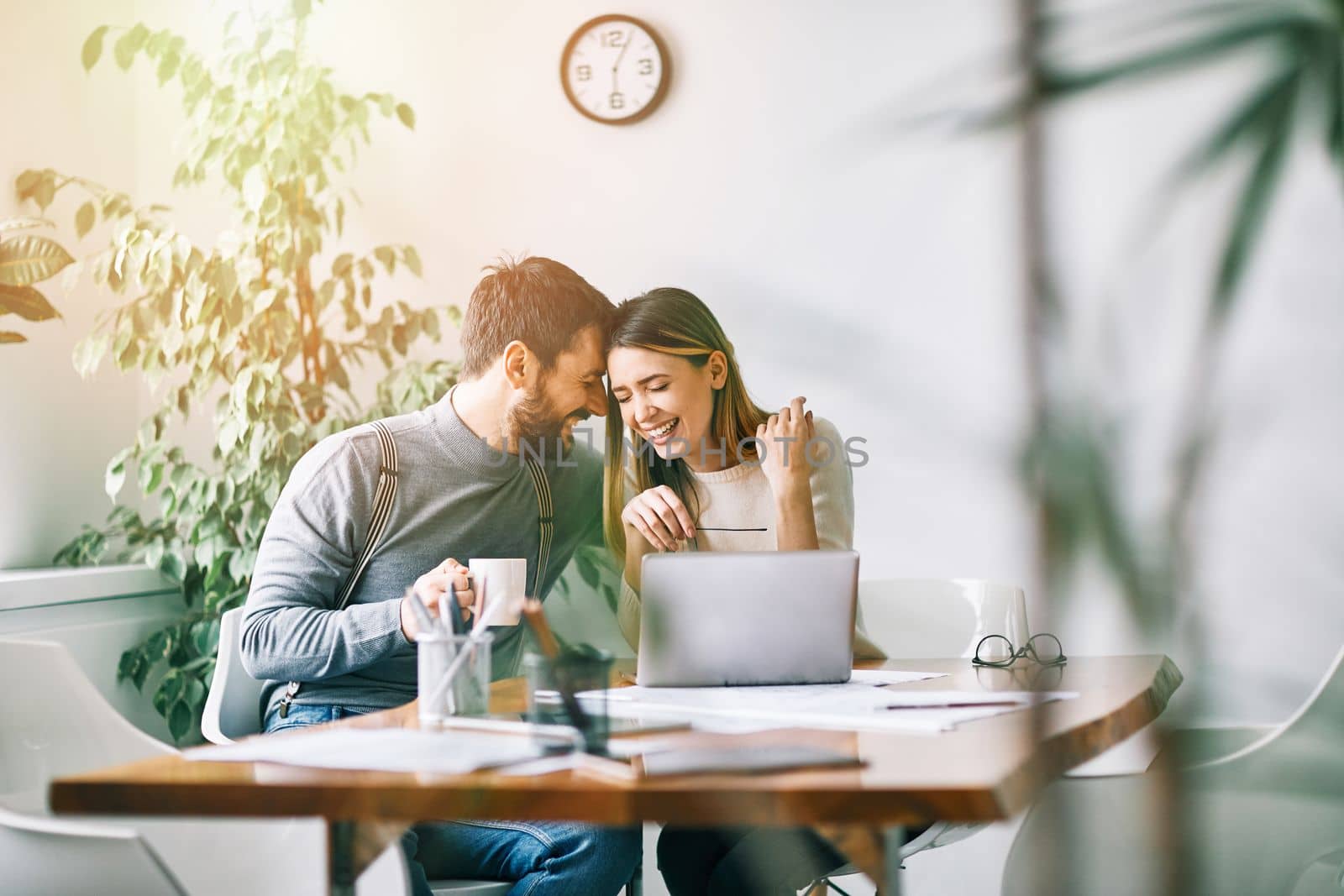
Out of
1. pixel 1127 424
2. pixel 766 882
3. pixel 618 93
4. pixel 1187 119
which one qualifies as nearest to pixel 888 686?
pixel 766 882

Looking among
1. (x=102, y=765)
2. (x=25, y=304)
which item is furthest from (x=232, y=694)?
(x=25, y=304)

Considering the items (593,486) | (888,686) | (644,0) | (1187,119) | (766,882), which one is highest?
(644,0)

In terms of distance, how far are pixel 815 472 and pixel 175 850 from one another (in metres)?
1.18

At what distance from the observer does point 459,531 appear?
6.36 feet

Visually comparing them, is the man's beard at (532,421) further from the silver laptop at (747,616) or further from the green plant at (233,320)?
the silver laptop at (747,616)

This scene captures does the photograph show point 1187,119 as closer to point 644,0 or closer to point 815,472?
point 815,472

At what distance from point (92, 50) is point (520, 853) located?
1.90 meters

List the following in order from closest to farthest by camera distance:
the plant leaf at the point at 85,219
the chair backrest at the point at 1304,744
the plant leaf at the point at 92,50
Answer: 1. the chair backrest at the point at 1304,744
2. the plant leaf at the point at 85,219
3. the plant leaf at the point at 92,50

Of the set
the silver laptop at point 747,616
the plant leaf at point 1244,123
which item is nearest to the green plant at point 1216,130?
the plant leaf at point 1244,123

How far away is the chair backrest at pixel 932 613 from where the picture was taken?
2018 mm

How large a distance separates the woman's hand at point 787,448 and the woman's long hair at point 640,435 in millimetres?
37

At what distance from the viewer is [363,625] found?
1.61 m

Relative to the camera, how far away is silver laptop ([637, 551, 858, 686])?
49.2 inches

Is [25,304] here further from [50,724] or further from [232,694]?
[50,724]
